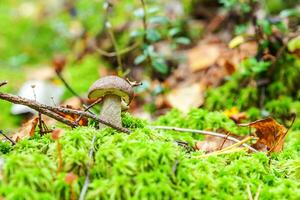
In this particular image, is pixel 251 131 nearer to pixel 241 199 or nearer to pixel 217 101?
pixel 217 101

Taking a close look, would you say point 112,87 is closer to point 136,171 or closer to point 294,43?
point 136,171

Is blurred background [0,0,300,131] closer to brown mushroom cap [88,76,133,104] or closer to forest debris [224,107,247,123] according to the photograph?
forest debris [224,107,247,123]

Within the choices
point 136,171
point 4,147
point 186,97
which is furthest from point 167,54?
point 136,171

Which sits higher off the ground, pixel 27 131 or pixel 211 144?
pixel 211 144

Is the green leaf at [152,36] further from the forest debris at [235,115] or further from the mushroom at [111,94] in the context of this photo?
the mushroom at [111,94]

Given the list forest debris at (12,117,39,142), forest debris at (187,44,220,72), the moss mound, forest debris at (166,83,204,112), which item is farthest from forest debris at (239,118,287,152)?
forest debris at (187,44,220,72)

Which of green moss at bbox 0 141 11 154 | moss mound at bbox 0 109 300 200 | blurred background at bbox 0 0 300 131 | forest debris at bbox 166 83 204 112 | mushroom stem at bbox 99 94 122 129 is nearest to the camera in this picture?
moss mound at bbox 0 109 300 200

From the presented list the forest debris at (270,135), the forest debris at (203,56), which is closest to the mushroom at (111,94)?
the forest debris at (270,135)
